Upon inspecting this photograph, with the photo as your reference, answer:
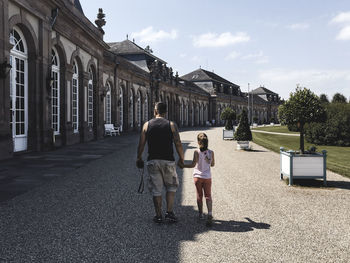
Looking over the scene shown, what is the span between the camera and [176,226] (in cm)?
482

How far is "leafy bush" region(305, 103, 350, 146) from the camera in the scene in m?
23.2

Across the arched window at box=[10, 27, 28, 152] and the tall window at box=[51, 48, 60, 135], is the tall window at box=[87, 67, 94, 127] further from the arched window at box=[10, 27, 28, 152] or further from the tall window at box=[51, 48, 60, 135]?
the arched window at box=[10, 27, 28, 152]

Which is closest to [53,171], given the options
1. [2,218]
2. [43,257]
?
[2,218]

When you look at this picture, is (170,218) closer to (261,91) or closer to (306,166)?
(306,166)

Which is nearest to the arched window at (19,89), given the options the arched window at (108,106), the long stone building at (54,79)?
the long stone building at (54,79)

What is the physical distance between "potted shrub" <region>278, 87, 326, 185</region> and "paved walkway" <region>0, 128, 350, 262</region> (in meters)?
0.46

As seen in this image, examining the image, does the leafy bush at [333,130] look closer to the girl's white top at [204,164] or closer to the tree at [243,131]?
the tree at [243,131]

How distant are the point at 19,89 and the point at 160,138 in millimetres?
9869

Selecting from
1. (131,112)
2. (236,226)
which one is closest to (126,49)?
(131,112)

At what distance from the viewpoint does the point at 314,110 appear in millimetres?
9398

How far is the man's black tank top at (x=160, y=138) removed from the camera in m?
4.80

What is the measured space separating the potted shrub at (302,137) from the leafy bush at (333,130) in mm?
14944

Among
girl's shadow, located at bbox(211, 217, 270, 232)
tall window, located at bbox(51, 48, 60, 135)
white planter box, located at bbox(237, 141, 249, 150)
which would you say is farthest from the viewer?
white planter box, located at bbox(237, 141, 249, 150)

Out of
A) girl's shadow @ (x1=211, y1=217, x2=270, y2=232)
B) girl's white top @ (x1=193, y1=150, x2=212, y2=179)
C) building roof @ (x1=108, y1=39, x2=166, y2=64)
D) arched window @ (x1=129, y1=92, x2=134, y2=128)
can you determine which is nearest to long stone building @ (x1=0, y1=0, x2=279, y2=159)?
arched window @ (x1=129, y1=92, x2=134, y2=128)
